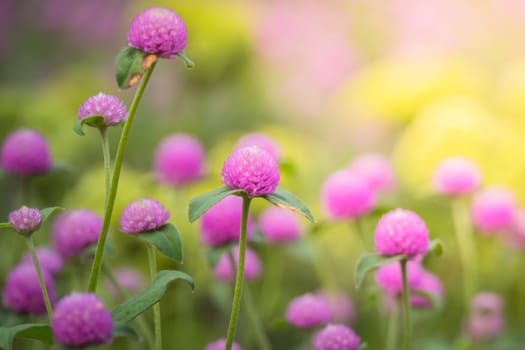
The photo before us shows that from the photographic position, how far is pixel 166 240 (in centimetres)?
61

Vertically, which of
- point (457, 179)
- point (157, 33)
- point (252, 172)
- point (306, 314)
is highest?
point (157, 33)

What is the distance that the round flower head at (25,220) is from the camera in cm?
60

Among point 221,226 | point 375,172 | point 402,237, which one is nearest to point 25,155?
point 221,226

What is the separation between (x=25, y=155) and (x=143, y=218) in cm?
32

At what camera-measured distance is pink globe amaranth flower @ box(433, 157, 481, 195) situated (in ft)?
3.56

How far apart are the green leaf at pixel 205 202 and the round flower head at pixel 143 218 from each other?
0.05 meters

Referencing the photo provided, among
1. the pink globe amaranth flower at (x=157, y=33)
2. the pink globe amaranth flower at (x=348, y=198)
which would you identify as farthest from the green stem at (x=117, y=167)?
the pink globe amaranth flower at (x=348, y=198)

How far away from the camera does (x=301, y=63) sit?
396cm

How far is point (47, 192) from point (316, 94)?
222cm

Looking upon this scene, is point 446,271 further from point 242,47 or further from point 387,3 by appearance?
point 387,3

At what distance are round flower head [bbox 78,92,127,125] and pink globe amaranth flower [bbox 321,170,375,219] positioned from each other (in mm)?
469

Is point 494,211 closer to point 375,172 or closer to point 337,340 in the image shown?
point 375,172

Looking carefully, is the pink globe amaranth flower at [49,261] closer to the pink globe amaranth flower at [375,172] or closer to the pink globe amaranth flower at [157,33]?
the pink globe amaranth flower at [157,33]

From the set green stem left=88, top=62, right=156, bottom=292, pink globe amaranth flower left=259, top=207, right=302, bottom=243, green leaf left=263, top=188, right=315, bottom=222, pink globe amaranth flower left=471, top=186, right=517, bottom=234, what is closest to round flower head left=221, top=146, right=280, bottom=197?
green leaf left=263, top=188, right=315, bottom=222
